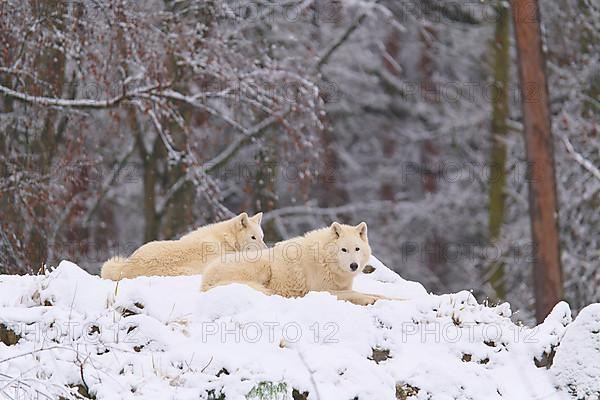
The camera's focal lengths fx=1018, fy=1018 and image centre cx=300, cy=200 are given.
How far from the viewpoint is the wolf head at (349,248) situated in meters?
8.93

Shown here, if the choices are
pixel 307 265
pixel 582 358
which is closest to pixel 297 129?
pixel 307 265

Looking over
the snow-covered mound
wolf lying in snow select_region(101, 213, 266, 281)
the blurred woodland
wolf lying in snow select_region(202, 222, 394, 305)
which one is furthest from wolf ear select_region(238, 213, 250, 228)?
the blurred woodland

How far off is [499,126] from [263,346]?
51.4ft

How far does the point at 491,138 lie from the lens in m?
22.1

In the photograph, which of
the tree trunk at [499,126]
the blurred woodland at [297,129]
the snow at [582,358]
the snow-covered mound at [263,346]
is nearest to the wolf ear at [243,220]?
the snow-covered mound at [263,346]

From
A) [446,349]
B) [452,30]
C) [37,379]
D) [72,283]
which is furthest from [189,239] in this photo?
[452,30]

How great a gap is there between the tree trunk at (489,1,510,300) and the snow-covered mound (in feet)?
44.5

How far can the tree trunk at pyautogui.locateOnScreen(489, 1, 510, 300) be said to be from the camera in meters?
21.3

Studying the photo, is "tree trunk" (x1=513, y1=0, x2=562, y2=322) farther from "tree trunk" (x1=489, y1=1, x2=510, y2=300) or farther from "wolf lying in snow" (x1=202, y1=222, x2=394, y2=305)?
"wolf lying in snow" (x1=202, y1=222, x2=394, y2=305)

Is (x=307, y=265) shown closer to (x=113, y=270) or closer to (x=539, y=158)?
(x=113, y=270)

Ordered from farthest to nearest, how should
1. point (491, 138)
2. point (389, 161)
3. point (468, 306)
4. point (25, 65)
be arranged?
point (389, 161), point (491, 138), point (25, 65), point (468, 306)

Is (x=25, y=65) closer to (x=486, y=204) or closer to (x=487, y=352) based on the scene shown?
(x=487, y=352)

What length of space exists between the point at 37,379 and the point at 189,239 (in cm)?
418

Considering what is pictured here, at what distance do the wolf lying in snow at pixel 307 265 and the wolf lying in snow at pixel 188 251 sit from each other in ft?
2.60
